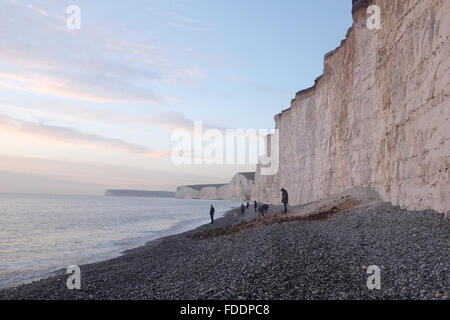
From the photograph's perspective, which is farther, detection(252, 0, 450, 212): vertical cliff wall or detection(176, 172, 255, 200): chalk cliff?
detection(176, 172, 255, 200): chalk cliff

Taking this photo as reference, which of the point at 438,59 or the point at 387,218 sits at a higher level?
the point at 438,59

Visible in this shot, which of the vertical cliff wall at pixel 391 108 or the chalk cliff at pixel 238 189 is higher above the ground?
the vertical cliff wall at pixel 391 108

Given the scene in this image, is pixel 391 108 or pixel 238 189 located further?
pixel 238 189

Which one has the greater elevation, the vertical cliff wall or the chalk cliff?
the vertical cliff wall

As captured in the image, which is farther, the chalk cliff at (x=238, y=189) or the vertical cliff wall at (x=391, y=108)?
the chalk cliff at (x=238, y=189)

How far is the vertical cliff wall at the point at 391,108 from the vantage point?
11352mm

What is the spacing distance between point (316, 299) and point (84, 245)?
67.9 feet

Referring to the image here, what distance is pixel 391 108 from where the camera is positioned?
1689 centimetres

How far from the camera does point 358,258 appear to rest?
28.7ft

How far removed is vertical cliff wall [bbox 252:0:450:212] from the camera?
11352mm

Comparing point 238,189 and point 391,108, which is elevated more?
point 391,108
